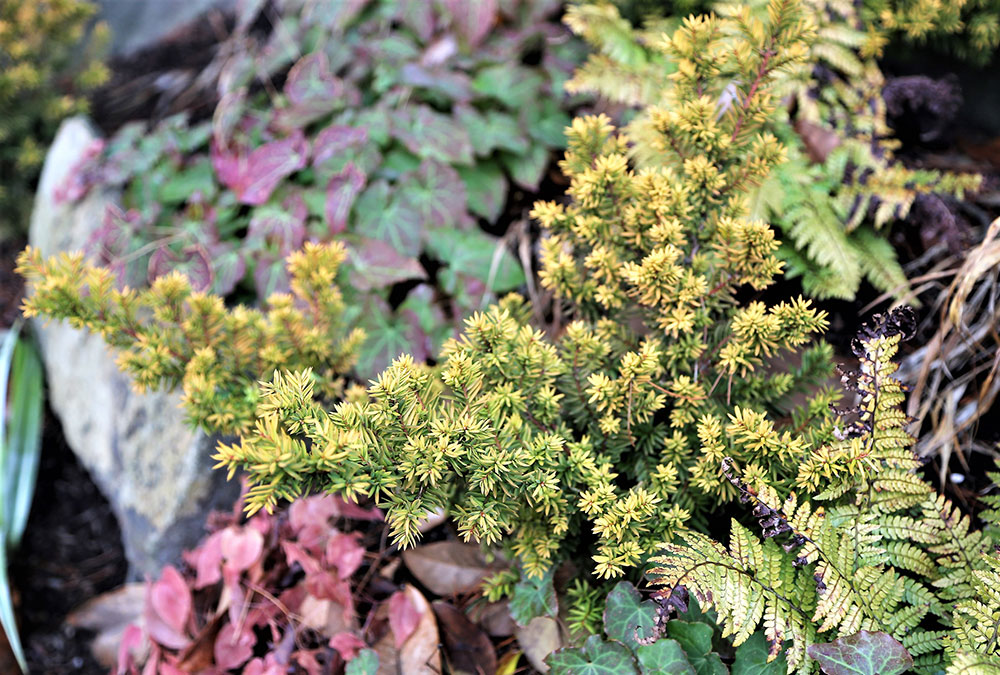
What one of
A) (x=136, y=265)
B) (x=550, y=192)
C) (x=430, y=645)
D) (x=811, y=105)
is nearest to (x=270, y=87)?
(x=136, y=265)

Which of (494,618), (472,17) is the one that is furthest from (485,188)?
(494,618)

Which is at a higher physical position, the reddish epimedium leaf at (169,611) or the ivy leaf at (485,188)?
the ivy leaf at (485,188)

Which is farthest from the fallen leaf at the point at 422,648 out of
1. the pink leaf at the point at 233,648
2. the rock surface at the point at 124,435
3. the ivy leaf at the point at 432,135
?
the ivy leaf at the point at 432,135

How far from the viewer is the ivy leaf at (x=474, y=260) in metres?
2.08

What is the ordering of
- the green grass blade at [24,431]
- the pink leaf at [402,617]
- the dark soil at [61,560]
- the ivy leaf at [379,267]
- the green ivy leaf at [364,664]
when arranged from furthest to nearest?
the green grass blade at [24,431] → the dark soil at [61,560] → the ivy leaf at [379,267] → the pink leaf at [402,617] → the green ivy leaf at [364,664]

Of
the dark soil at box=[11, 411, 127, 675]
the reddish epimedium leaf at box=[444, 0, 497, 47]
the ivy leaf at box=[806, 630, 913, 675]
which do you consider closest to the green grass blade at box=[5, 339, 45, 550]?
the dark soil at box=[11, 411, 127, 675]

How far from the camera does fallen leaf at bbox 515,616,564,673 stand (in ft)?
4.62

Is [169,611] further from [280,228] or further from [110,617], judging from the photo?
[280,228]

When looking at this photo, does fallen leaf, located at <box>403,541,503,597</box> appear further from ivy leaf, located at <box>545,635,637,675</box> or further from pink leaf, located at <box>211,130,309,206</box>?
pink leaf, located at <box>211,130,309,206</box>

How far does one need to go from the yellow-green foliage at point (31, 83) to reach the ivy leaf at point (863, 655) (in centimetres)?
354

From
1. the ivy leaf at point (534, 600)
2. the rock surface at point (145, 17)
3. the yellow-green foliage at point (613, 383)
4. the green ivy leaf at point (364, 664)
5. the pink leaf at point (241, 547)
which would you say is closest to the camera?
the yellow-green foliage at point (613, 383)

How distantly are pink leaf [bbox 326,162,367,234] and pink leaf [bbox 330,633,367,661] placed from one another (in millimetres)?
1177

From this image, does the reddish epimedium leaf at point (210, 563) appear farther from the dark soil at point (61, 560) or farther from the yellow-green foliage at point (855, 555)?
the yellow-green foliage at point (855, 555)

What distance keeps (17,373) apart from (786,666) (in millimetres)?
2802
